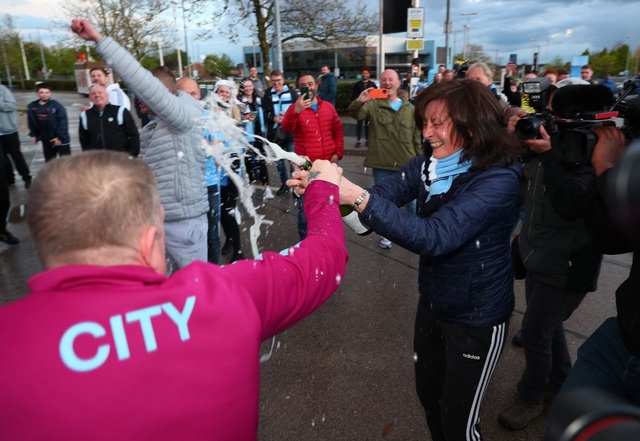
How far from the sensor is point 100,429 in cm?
92

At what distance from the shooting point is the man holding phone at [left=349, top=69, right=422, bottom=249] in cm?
589

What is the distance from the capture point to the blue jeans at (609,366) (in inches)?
69.5

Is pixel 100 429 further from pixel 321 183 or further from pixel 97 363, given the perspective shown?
pixel 321 183

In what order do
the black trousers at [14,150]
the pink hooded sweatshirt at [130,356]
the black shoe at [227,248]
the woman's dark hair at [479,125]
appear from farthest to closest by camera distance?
the black trousers at [14,150], the black shoe at [227,248], the woman's dark hair at [479,125], the pink hooded sweatshirt at [130,356]

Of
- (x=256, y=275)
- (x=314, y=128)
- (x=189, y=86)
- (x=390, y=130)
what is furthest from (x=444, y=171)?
(x=314, y=128)

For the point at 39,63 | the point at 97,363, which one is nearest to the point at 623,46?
the point at 39,63

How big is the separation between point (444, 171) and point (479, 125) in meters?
0.25

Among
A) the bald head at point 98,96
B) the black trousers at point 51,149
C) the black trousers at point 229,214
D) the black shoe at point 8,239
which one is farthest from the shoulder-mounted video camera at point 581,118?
the black trousers at point 51,149

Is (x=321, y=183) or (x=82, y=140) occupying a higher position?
(x=321, y=183)

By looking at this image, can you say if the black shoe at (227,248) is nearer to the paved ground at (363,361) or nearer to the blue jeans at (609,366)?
the paved ground at (363,361)

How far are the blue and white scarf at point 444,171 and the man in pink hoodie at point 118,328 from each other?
1.25 m

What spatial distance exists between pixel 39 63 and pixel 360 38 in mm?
73211

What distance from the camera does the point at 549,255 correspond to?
274 centimetres

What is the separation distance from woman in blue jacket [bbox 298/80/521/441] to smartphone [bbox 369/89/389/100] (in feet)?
12.1
